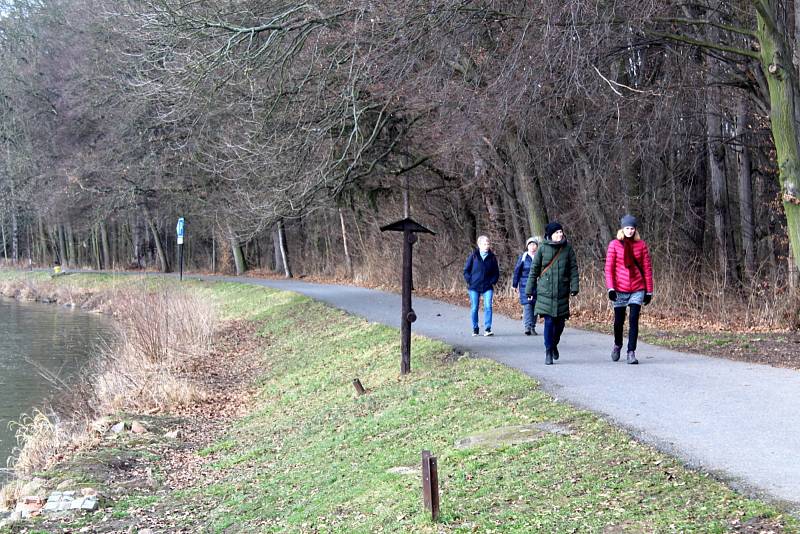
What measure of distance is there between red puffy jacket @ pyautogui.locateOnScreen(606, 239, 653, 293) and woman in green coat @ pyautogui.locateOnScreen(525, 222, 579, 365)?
459 millimetres

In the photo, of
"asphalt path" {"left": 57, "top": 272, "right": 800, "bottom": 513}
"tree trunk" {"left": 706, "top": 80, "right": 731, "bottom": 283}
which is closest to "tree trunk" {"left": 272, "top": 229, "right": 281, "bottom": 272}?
"tree trunk" {"left": 706, "top": 80, "right": 731, "bottom": 283}

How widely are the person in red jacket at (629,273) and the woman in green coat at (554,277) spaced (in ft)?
1.55

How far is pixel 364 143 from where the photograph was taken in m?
21.9

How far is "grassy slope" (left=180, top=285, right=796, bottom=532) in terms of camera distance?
6.14 m

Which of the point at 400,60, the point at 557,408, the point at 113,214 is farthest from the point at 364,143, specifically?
the point at 113,214

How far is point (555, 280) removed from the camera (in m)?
11.8

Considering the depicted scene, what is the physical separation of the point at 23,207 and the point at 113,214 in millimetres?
9788

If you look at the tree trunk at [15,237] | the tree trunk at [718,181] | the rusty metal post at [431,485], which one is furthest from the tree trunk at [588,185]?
the tree trunk at [15,237]

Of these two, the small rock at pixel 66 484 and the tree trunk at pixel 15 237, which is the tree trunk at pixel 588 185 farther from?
the tree trunk at pixel 15 237

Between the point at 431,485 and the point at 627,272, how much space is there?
6014mm

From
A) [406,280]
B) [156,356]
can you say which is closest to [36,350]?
[156,356]

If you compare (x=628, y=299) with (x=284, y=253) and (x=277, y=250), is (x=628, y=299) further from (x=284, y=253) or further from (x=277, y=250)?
(x=277, y=250)

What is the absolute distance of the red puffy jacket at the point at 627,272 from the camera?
1162 centimetres

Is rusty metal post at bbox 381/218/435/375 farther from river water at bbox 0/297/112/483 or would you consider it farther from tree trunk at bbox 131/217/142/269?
tree trunk at bbox 131/217/142/269
